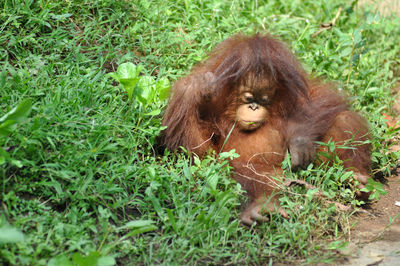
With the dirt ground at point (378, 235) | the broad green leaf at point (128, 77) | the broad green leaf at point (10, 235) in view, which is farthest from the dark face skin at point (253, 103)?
the broad green leaf at point (10, 235)

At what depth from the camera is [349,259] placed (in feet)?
9.04

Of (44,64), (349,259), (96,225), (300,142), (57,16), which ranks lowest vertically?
(349,259)

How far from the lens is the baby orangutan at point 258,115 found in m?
3.26

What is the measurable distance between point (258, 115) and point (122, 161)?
92 centimetres

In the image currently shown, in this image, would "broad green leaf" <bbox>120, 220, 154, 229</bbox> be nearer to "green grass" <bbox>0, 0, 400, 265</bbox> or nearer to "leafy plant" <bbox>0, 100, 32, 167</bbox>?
"green grass" <bbox>0, 0, 400, 265</bbox>

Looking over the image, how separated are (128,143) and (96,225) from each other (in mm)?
676

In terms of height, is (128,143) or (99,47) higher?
(99,47)

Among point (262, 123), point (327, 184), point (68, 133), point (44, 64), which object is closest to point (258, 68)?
point (262, 123)

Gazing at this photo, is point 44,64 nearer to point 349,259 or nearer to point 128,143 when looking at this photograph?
point 128,143

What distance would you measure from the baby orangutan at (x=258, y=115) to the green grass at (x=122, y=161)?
142 mm

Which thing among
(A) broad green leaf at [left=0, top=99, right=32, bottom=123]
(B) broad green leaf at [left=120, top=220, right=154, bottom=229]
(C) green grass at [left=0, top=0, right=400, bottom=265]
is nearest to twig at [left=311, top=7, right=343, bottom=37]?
(C) green grass at [left=0, top=0, right=400, bottom=265]

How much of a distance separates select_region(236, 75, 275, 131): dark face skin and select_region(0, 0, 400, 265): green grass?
37cm

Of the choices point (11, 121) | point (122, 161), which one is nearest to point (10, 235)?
point (11, 121)

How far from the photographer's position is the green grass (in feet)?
8.35
